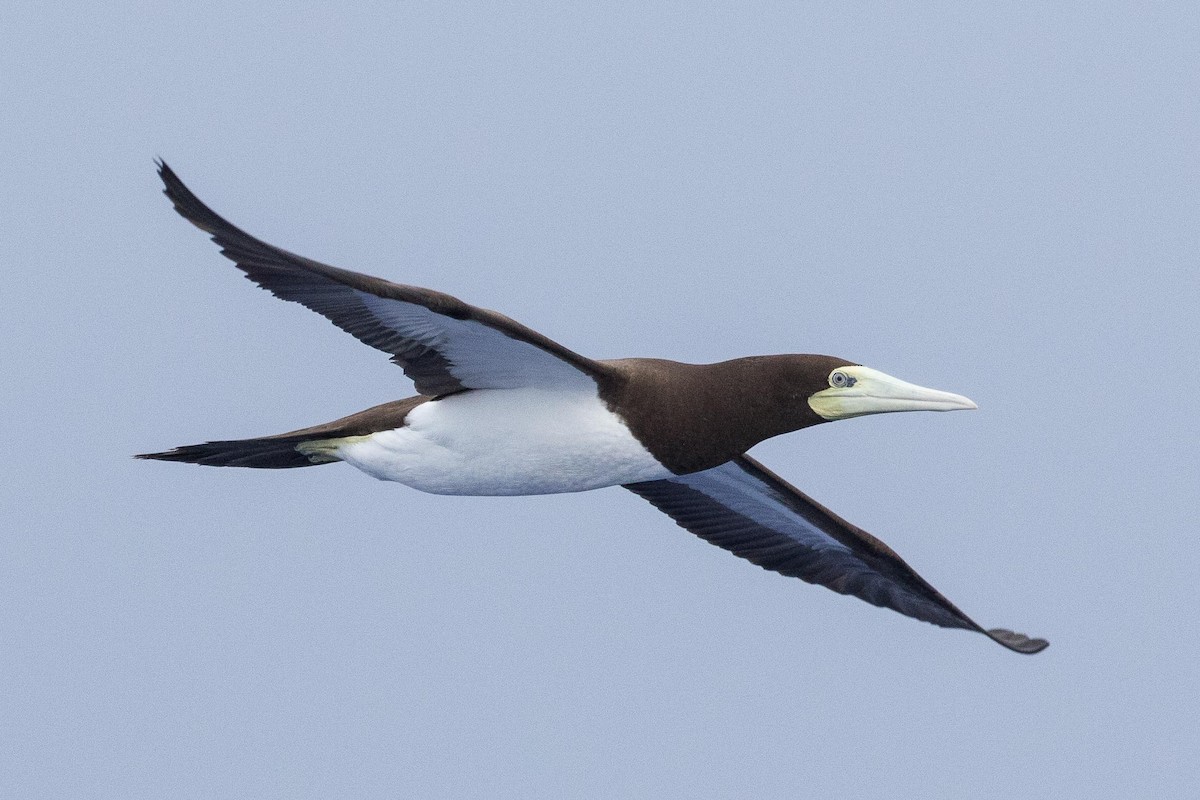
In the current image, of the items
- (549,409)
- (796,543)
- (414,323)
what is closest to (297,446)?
(414,323)

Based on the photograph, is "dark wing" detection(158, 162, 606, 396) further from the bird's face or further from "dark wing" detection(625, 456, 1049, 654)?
"dark wing" detection(625, 456, 1049, 654)

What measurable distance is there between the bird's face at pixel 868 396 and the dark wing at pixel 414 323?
1.76 meters

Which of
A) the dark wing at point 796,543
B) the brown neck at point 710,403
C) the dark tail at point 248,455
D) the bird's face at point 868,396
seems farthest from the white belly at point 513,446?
the dark wing at point 796,543

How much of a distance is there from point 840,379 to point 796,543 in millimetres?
2884

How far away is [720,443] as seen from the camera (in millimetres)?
13906

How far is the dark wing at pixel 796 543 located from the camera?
1594 centimetres

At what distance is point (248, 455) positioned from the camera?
48.0 feet

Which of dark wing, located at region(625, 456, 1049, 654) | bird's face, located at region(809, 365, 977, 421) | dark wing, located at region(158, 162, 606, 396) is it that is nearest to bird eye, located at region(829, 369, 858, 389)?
bird's face, located at region(809, 365, 977, 421)

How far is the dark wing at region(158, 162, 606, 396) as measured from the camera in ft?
40.2

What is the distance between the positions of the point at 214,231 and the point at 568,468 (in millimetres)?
3163

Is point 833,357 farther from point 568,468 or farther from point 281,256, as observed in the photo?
point 281,256

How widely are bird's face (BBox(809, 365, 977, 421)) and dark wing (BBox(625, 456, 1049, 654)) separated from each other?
6.62 ft

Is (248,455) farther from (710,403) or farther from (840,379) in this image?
(840,379)

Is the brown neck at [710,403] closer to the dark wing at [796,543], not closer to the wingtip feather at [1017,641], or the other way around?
the dark wing at [796,543]
